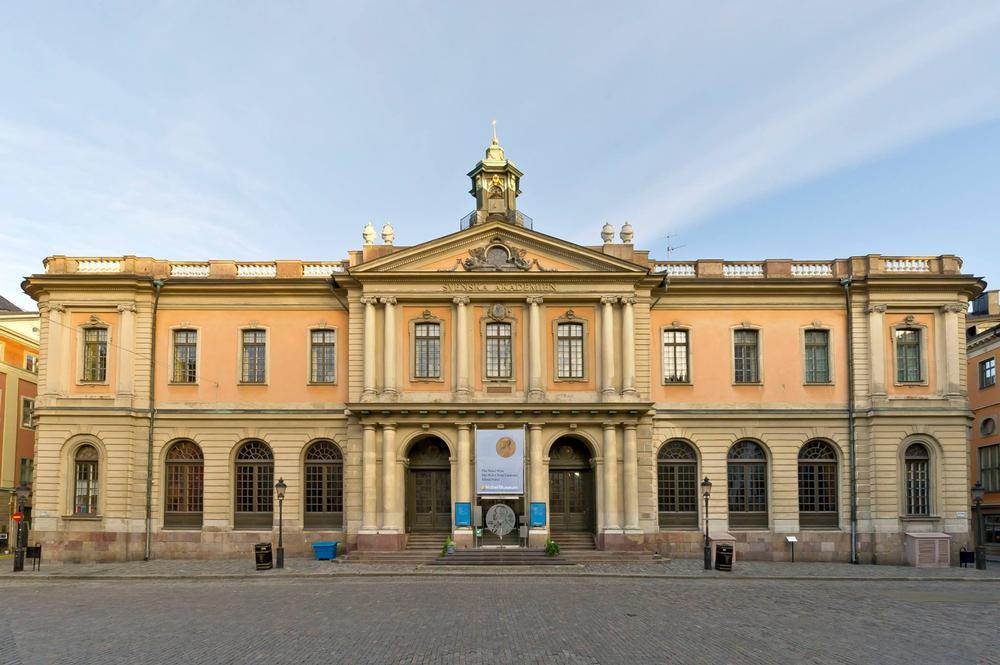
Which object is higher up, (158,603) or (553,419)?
(553,419)

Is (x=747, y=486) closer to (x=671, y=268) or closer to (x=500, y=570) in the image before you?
(x=671, y=268)

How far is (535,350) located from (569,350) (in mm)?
1500

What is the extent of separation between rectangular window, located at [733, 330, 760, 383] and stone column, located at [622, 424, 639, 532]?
522 cm

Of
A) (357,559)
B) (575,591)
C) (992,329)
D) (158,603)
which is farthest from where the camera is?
(992,329)

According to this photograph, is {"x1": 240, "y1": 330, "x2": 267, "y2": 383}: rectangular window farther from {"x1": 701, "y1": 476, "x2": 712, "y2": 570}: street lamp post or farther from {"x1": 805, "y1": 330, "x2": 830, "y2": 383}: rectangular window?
{"x1": 805, "y1": 330, "x2": 830, "y2": 383}: rectangular window

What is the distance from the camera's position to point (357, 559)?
1282 inches

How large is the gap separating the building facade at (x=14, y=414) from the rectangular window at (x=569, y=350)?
91.3ft

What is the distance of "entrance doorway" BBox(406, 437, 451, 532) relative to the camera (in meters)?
35.4

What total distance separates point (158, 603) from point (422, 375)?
48.9 feet

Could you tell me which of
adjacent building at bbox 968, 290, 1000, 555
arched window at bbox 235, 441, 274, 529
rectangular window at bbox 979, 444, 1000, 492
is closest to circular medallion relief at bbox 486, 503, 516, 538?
arched window at bbox 235, 441, 274, 529

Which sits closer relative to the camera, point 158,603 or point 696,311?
point 158,603

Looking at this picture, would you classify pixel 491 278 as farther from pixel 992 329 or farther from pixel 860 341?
pixel 992 329

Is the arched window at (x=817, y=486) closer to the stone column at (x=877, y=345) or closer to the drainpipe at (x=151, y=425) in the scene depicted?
the stone column at (x=877, y=345)

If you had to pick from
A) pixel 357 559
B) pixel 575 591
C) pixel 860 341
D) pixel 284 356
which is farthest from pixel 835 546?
pixel 284 356
